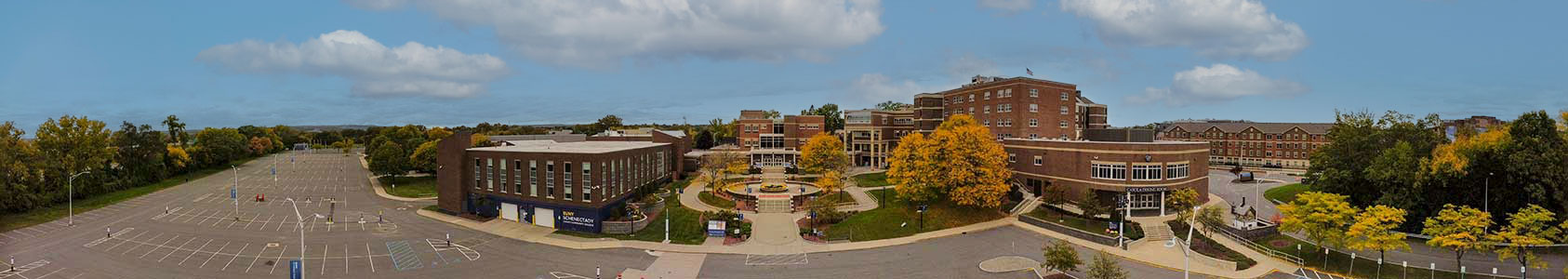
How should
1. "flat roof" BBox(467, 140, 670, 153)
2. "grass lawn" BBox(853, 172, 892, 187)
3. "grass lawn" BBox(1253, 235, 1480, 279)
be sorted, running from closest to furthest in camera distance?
"grass lawn" BBox(1253, 235, 1480, 279), "flat roof" BBox(467, 140, 670, 153), "grass lawn" BBox(853, 172, 892, 187)

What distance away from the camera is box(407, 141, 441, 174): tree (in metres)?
80.4

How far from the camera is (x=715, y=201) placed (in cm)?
5903

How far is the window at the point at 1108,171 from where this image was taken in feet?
167

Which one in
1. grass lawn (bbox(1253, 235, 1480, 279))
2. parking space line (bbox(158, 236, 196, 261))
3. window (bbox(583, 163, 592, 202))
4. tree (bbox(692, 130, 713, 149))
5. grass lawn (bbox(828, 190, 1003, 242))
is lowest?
grass lawn (bbox(1253, 235, 1480, 279))

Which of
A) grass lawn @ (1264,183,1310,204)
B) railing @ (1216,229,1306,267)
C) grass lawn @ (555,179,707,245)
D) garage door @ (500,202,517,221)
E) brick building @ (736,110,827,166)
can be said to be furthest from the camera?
brick building @ (736,110,827,166)

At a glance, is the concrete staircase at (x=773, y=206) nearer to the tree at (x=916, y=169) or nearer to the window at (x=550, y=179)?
the tree at (x=916, y=169)

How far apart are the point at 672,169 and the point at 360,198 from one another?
108ft

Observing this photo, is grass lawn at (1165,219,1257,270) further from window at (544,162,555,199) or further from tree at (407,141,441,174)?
tree at (407,141,441,174)

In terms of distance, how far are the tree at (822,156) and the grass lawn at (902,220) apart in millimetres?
18068

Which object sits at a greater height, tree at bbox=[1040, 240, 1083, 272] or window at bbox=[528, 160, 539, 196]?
window at bbox=[528, 160, 539, 196]

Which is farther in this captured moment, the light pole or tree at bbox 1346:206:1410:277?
the light pole

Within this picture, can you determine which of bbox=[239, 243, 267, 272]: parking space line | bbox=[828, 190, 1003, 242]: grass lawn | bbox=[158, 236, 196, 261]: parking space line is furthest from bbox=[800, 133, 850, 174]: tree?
bbox=[158, 236, 196, 261]: parking space line

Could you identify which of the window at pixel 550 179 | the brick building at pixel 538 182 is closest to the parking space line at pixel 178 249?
the brick building at pixel 538 182

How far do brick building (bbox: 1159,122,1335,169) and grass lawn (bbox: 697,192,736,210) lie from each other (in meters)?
83.2
